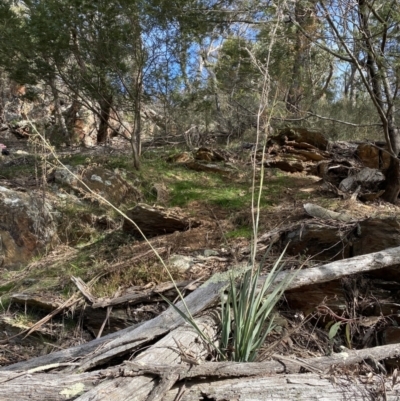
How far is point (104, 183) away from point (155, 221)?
2015mm

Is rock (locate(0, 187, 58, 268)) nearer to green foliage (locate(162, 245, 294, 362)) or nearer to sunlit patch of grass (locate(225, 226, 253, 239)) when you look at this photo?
sunlit patch of grass (locate(225, 226, 253, 239))

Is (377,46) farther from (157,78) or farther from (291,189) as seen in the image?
(157,78)

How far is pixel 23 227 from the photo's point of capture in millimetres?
5410

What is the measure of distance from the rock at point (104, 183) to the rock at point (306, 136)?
3.48 m

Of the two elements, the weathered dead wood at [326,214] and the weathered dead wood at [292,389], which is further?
the weathered dead wood at [326,214]

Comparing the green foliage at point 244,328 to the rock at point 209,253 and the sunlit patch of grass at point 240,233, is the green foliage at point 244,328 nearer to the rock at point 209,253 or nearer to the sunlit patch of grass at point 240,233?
the rock at point 209,253

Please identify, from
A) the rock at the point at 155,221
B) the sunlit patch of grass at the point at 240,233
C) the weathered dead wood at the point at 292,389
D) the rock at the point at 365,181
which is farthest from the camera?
the rock at the point at 365,181

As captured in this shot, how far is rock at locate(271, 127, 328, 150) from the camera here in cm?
828

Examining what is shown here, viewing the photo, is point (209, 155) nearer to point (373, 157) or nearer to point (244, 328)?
point (373, 157)

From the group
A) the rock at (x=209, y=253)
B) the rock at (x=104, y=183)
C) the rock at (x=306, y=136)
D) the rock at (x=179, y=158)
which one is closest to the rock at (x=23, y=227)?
the rock at (x=104, y=183)

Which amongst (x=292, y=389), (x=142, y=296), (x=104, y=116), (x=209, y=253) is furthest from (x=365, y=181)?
(x=104, y=116)

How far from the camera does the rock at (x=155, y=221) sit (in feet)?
15.8

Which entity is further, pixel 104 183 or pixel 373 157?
pixel 373 157

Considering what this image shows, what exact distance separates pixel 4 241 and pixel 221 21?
4.45 meters
